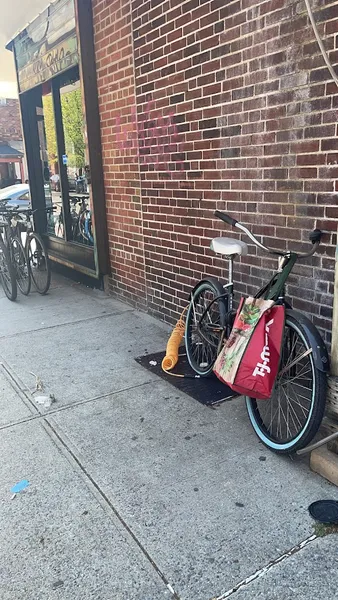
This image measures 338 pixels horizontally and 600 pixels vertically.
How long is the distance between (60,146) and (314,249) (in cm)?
492

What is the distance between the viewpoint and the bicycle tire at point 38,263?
605 cm

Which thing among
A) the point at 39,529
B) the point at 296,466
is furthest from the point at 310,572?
the point at 39,529

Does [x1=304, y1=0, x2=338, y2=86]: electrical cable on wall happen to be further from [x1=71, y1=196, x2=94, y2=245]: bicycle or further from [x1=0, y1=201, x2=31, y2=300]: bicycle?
[x1=0, y1=201, x2=31, y2=300]: bicycle

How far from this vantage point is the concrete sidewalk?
6.11ft

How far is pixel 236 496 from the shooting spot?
7.54ft

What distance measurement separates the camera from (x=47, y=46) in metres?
6.13

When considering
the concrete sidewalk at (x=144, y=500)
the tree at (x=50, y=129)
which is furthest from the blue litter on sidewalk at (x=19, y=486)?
the tree at (x=50, y=129)

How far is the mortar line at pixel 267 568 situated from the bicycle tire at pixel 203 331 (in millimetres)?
1524

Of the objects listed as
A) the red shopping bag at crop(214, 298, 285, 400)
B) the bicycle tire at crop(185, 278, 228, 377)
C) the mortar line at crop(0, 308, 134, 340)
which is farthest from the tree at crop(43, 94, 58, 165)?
the red shopping bag at crop(214, 298, 285, 400)

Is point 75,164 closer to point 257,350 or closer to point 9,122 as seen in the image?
point 257,350

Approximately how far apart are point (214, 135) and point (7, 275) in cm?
366

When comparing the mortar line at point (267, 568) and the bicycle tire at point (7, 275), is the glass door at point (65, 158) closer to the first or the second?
the bicycle tire at point (7, 275)

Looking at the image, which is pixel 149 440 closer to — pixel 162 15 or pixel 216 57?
pixel 216 57

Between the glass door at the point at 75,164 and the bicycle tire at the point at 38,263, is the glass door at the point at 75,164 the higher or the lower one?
the higher one
